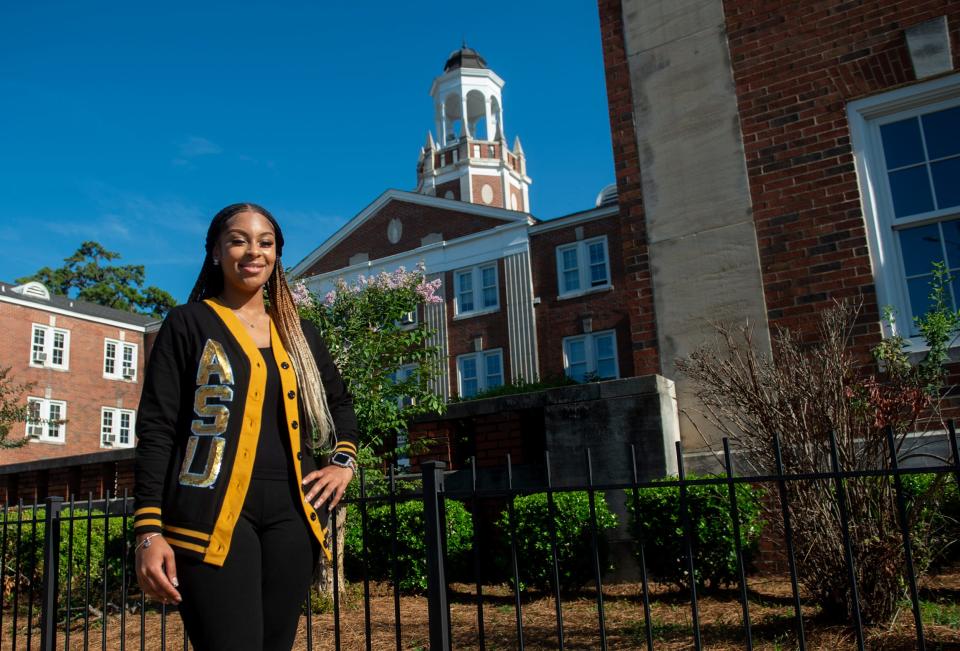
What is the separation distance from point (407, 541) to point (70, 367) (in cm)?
3409

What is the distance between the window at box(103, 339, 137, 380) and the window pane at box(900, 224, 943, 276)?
38004mm

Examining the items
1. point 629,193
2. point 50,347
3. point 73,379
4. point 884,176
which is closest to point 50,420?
point 73,379

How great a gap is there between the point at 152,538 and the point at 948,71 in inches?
275

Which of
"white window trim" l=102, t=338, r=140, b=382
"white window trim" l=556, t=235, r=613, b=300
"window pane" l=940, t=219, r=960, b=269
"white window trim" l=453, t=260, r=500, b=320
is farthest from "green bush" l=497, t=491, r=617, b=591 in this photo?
"white window trim" l=102, t=338, r=140, b=382

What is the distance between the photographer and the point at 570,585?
6551 mm

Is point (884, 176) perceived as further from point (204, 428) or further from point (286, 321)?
point (204, 428)

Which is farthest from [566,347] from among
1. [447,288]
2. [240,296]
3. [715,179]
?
[240,296]

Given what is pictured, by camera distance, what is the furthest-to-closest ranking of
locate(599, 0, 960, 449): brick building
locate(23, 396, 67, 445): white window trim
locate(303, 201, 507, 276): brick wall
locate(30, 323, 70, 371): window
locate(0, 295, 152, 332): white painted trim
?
locate(30, 323, 70, 371): window
locate(0, 295, 152, 332): white painted trim
locate(23, 396, 67, 445): white window trim
locate(303, 201, 507, 276): brick wall
locate(599, 0, 960, 449): brick building

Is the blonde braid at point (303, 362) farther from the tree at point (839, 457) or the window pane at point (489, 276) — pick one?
the window pane at point (489, 276)

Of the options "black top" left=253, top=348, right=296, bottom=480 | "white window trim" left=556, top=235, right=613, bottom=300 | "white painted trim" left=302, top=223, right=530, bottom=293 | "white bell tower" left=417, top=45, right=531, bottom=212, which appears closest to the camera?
"black top" left=253, top=348, right=296, bottom=480

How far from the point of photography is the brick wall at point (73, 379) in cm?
3400

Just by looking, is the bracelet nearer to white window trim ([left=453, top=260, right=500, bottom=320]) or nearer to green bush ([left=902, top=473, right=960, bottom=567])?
green bush ([left=902, top=473, right=960, bottom=567])

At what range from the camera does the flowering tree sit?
831 centimetres

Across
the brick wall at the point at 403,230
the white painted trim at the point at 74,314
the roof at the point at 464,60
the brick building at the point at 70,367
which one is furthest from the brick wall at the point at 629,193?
the roof at the point at 464,60
